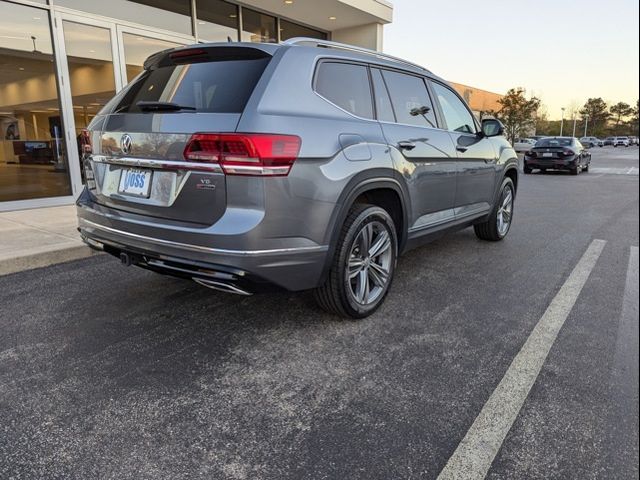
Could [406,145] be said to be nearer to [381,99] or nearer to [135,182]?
[381,99]

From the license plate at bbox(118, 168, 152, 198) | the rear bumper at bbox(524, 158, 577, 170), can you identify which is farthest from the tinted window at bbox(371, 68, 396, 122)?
the rear bumper at bbox(524, 158, 577, 170)

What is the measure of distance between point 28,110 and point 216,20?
4.71m

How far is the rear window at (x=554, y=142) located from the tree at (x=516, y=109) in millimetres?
26031

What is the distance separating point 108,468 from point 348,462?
1000mm

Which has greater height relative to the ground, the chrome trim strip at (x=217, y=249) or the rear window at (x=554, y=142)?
the rear window at (x=554, y=142)

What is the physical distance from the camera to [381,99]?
3.63 meters

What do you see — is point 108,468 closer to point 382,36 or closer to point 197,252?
point 197,252

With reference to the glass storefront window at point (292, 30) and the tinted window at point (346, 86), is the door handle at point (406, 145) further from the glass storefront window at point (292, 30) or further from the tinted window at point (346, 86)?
the glass storefront window at point (292, 30)

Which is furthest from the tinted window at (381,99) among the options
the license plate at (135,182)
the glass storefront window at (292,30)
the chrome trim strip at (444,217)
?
the glass storefront window at (292,30)

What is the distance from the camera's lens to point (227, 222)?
2615 mm

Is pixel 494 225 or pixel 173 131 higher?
pixel 173 131

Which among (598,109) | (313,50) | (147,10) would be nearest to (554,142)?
(147,10)

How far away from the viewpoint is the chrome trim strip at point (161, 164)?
2617 millimetres

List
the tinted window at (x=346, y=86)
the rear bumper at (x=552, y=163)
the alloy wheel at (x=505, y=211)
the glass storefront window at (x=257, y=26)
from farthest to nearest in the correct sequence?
the rear bumper at (x=552, y=163)
the glass storefront window at (x=257, y=26)
the alloy wheel at (x=505, y=211)
the tinted window at (x=346, y=86)
